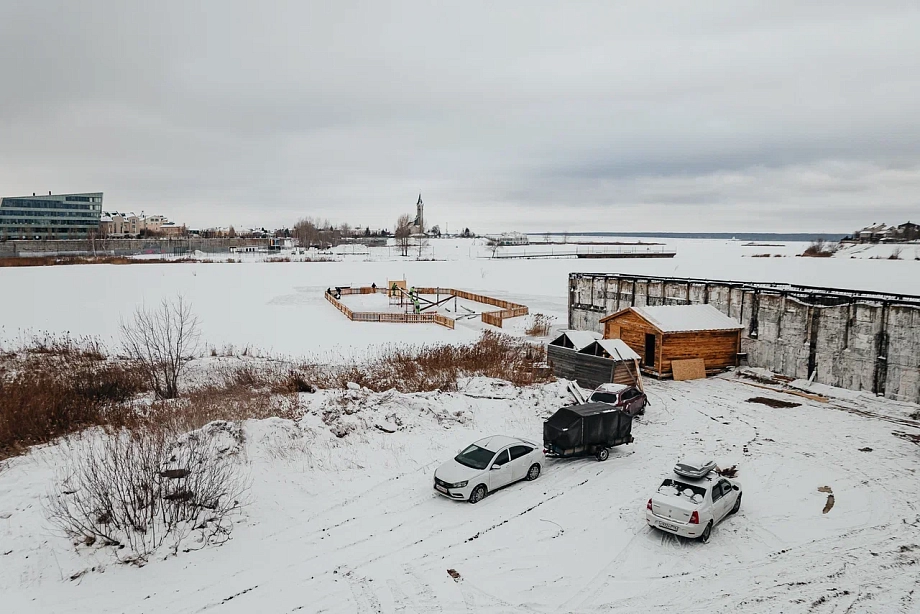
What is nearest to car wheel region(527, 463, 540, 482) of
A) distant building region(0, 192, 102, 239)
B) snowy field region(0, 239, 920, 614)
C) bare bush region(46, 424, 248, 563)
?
snowy field region(0, 239, 920, 614)

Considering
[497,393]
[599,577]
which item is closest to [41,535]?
[599,577]

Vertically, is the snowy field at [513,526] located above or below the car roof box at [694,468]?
below

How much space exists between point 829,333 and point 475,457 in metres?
19.6

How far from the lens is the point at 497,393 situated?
818 inches

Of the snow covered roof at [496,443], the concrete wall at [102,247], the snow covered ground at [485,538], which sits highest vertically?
the concrete wall at [102,247]

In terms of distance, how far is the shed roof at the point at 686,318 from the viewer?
27922 mm

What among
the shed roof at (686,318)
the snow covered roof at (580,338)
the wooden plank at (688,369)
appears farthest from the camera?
the shed roof at (686,318)

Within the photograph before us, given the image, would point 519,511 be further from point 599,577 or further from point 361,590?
point 361,590

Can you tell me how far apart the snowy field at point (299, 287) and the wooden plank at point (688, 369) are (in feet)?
44.2

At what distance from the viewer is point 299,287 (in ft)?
210

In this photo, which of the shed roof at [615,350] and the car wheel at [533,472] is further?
the shed roof at [615,350]

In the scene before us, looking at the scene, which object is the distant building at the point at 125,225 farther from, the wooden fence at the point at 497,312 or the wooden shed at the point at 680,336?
the wooden shed at the point at 680,336

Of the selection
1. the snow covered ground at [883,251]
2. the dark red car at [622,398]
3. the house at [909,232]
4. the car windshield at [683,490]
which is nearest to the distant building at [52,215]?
the dark red car at [622,398]

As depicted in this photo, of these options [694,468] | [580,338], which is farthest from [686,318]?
[694,468]
